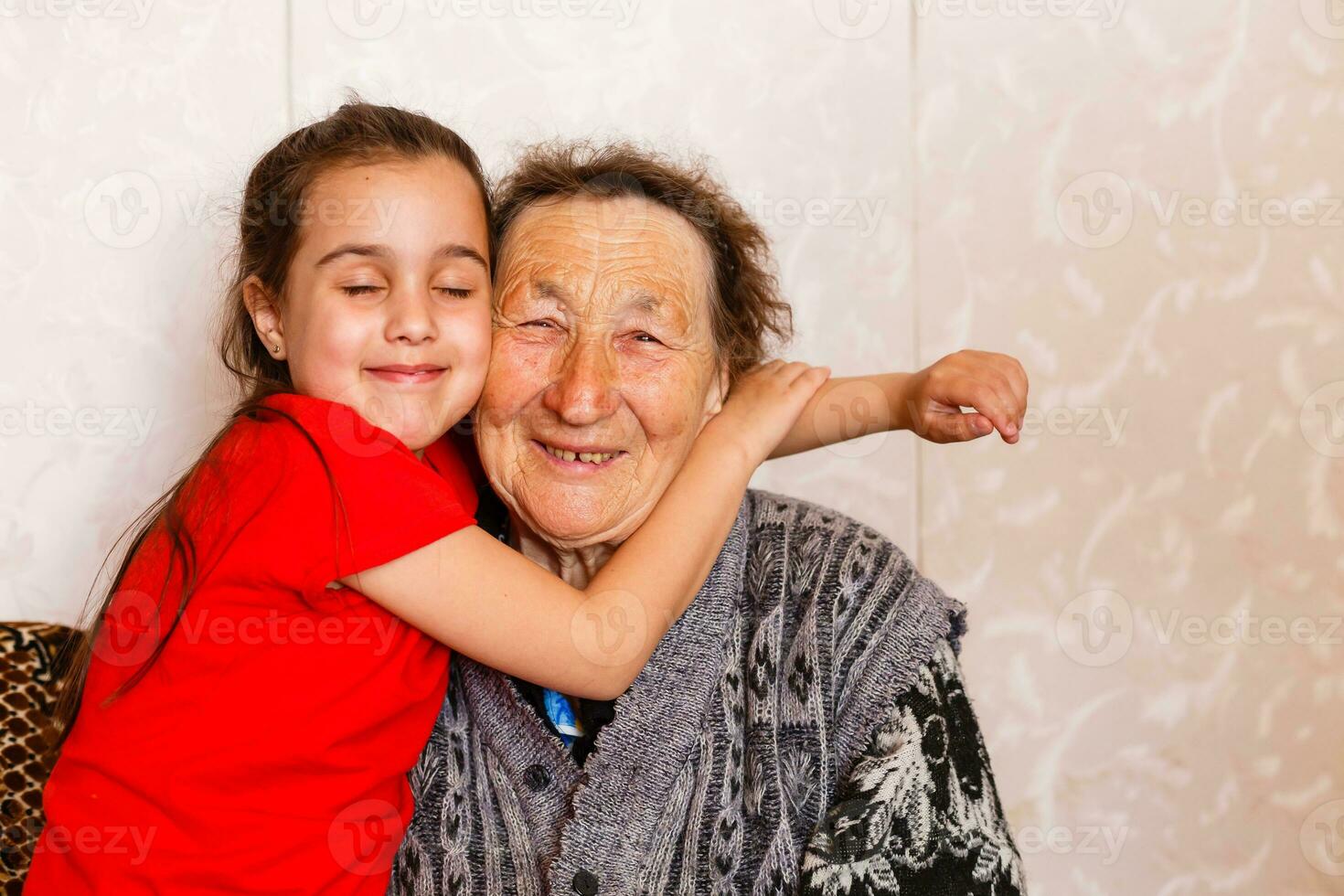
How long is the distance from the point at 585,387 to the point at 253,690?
26.1 inches

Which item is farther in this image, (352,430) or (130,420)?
(130,420)

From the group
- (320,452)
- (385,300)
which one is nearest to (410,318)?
(385,300)

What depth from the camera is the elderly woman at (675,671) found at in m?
1.78

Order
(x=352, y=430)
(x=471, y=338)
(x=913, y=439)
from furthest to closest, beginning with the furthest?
(x=913, y=439) < (x=471, y=338) < (x=352, y=430)

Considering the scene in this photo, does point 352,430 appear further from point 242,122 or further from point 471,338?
point 242,122

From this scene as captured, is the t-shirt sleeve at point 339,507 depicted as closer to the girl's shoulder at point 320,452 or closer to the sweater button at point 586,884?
the girl's shoulder at point 320,452

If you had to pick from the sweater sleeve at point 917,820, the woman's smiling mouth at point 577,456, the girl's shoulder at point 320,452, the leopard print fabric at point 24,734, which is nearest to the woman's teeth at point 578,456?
the woman's smiling mouth at point 577,456

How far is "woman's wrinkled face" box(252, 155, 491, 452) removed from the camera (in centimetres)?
180

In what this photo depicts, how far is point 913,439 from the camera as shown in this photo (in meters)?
3.01

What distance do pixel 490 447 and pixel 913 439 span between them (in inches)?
53.7

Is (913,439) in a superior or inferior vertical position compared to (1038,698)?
superior

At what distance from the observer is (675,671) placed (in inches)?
74.3

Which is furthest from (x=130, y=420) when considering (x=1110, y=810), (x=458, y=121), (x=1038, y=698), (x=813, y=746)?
(x=1110, y=810)

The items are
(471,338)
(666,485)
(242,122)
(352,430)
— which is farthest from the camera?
(242,122)
